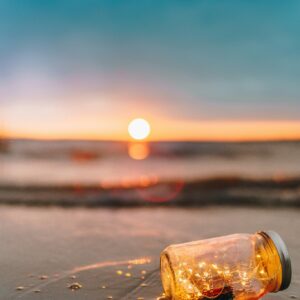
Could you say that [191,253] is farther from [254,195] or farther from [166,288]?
[254,195]

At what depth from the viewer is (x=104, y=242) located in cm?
304

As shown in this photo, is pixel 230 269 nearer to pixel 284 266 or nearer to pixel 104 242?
pixel 284 266

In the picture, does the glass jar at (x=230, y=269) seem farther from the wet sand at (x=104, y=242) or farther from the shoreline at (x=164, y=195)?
the shoreline at (x=164, y=195)

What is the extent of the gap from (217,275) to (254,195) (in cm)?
405

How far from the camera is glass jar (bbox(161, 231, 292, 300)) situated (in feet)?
5.31

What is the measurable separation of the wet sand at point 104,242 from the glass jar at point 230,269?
29 cm

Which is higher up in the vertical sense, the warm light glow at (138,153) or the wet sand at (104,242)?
the warm light glow at (138,153)

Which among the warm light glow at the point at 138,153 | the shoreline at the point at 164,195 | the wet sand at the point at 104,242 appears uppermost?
the warm light glow at the point at 138,153

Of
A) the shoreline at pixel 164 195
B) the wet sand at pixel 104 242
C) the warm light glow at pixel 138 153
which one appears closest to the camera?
the wet sand at pixel 104 242

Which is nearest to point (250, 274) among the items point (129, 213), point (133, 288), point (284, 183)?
point (133, 288)

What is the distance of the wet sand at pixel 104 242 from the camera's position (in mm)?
2119

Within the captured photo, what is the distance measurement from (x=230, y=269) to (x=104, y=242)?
147cm

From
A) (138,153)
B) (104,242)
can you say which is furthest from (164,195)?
(138,153)

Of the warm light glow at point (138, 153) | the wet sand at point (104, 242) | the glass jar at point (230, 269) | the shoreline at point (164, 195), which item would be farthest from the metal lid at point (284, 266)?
the warm light glow at point (138, 153)
